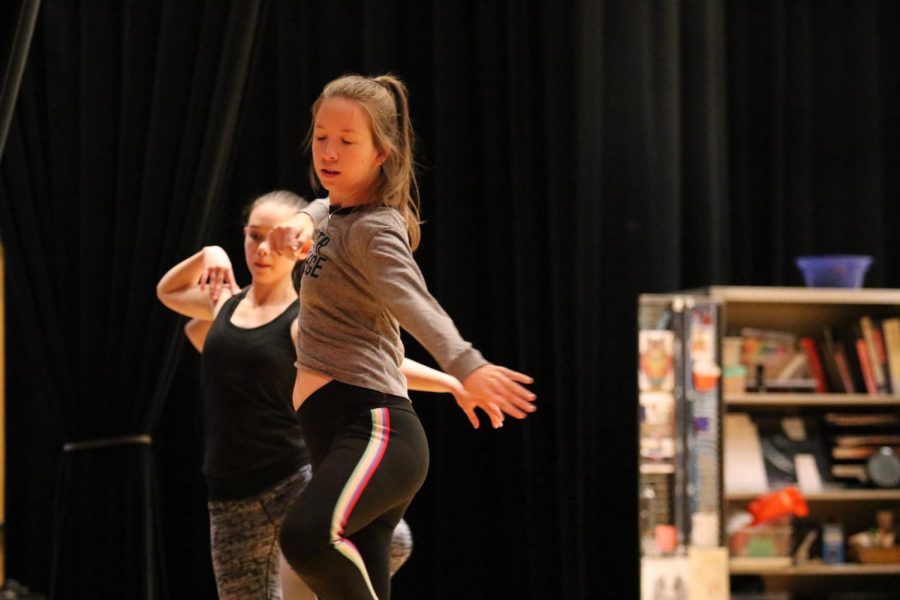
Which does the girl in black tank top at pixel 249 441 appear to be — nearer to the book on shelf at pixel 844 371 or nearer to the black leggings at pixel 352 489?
the black leggings at pixel 352 489

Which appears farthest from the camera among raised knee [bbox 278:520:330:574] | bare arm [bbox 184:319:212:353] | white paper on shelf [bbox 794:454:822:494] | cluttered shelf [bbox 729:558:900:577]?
white paper on shelf [bbox 794:454:822:494]

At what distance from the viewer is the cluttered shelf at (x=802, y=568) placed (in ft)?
13.6

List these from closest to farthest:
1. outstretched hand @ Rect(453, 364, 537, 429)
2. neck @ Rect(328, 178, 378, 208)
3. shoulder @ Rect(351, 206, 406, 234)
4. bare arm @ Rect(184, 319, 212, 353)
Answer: outstretched hand @ Rect(453, 364, 537, 429), shoulder @ Rect(351, 206, 406, 234), neck @ Rect(328, 178, 378, 208), bare arm @ Rect(184, 319, 212, 353)

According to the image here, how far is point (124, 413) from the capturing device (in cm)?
352

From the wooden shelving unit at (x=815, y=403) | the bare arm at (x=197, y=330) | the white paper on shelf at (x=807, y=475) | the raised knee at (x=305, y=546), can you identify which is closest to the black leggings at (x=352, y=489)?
the raised knee at (x=305, y=546)

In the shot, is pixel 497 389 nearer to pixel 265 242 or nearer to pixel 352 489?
pixel 352 489

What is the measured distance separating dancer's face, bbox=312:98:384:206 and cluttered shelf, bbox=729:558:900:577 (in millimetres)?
2658

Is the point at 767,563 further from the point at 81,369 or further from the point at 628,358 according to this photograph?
the point at 81,369

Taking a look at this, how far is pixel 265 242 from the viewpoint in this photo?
2529mm

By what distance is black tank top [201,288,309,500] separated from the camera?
2473 mm

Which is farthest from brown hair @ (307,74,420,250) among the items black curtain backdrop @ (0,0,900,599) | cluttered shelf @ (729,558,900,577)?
cluttered shelf @ (729,558,900,577)

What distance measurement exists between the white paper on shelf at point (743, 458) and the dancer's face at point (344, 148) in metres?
2.57

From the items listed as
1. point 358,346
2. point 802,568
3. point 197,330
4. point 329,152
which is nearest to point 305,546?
point 358,346

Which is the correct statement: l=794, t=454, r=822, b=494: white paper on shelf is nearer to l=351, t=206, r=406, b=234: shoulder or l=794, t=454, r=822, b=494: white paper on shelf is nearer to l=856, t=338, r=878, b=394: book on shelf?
l=856, t=338, r=878, b=394: book on shelf
